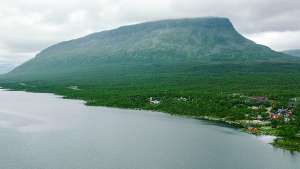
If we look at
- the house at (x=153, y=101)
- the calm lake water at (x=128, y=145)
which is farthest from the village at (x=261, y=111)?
the calm lake water at (x=128, y=145)

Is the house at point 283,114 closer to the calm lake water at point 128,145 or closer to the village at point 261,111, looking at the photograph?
the village at point 261,111

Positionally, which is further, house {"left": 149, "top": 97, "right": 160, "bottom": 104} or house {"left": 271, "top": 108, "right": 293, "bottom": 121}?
house {"left": 149, "top": 97, "right": 160, "bottom": 104}

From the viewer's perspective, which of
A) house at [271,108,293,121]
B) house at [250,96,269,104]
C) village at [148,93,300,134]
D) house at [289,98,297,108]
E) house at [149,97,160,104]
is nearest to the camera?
village at [148,93,300,134]

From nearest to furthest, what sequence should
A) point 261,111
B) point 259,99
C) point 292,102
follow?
point 261,111 → point 292,102 → point 259,99

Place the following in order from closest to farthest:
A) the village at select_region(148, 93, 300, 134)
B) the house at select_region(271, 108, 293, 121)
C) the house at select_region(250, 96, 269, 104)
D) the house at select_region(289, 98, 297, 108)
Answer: the village at select_region(148, 93, 300, 134) → the house at select_region(271, 108, 293, 121) → the house at select_region(289, 98, 297, 108) → the house at select_region(250, 96, 269, 104)

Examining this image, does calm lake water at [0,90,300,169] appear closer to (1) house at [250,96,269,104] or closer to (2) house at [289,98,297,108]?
(1) house at [250,96,269,104]

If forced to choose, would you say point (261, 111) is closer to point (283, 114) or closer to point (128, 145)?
point (283, 114)

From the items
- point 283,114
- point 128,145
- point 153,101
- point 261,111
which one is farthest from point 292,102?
point 128,145

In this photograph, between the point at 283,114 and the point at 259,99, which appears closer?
the point at 283,114

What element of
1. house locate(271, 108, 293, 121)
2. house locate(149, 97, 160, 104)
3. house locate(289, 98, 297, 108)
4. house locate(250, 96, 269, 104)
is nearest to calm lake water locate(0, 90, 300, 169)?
house locate(271, 108, 293, 121)

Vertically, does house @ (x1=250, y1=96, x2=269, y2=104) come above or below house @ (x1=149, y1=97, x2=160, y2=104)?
above
